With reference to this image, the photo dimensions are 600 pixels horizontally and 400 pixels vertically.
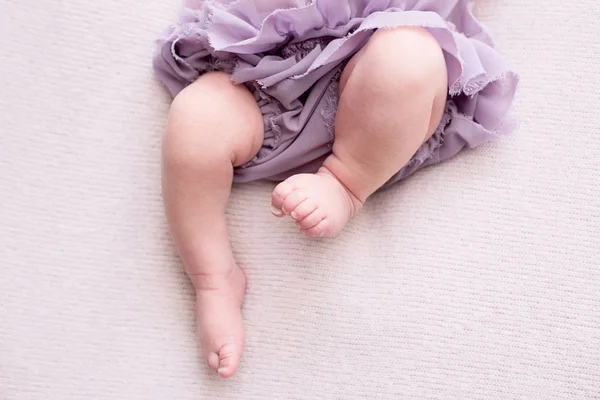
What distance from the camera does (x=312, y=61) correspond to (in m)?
0.90

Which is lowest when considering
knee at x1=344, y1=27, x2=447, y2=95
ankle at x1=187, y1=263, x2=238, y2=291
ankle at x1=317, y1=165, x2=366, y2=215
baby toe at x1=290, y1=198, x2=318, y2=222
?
ankle at x1=187, y1=263, x2=238, y2=291

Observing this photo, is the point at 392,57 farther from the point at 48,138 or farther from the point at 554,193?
the point at 48,138

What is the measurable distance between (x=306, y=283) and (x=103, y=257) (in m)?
0.32

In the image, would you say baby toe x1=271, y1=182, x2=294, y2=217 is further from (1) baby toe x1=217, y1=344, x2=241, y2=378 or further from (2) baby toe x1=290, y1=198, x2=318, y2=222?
(1) baby toe x1=217, y1=344, x2=241, y2=378

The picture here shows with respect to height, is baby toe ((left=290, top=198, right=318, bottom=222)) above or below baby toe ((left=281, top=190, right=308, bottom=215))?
below

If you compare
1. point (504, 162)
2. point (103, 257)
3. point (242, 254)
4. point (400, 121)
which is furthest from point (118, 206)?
point (504, 162)

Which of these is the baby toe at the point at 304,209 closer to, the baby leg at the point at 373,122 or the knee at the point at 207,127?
the baby leg at the point at 373,122

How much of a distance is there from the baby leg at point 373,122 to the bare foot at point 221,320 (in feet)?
0.57

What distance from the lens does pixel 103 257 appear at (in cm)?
100

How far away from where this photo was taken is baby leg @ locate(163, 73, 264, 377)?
0.89m

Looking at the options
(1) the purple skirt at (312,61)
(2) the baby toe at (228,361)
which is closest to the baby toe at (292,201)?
(1) the purple skirt at (312,61)

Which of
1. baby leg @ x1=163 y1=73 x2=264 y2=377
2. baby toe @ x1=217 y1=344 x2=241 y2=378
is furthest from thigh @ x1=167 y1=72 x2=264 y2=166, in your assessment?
baby toe @ x1=217 y1=344 x2=241 y2=378

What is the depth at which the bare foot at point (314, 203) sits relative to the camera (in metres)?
0.84

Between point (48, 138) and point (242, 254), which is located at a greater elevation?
point (48, 138)
